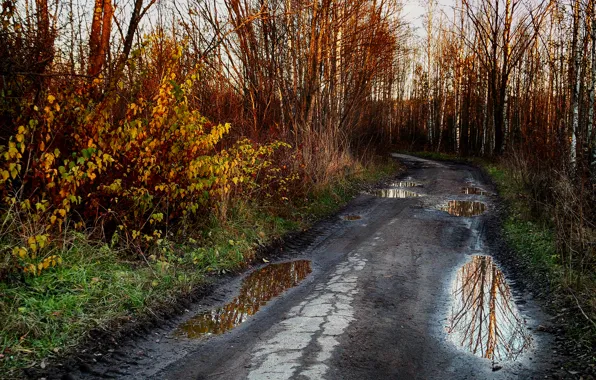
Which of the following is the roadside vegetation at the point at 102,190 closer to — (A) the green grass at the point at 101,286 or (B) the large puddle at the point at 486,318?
(A) the green grass at the point at 101,286

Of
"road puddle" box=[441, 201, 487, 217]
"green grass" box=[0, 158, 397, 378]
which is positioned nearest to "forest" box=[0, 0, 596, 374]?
"green grass" box=[0, 158, 397, 378]

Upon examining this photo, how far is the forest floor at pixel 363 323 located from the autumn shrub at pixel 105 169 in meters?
1.54

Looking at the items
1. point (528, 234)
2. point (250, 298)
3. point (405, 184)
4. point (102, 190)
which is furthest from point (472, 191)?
point (102, 190)

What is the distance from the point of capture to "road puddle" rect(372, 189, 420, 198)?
15078 mm

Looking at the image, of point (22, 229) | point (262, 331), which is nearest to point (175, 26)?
point (22, 229)

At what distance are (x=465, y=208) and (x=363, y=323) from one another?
337 inches

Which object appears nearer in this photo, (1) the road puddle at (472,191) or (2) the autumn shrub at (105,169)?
(2) the autumn shrub at (105,169)

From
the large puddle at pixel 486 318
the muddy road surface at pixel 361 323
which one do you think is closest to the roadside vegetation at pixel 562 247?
the muddy road surface at pixel 361 323

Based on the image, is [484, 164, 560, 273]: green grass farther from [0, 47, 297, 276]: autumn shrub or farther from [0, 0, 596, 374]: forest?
[0, 47, 297, 276]: autumn shrub

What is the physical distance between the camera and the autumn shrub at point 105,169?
223 inches

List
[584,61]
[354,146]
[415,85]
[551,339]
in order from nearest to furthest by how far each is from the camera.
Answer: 1. [551,339]
2. [584,61]
3. [354,146]
4. [415,85]

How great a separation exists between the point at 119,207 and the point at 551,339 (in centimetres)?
571

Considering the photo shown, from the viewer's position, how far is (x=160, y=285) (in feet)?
20.1

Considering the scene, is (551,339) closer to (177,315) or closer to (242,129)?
(177,315)
